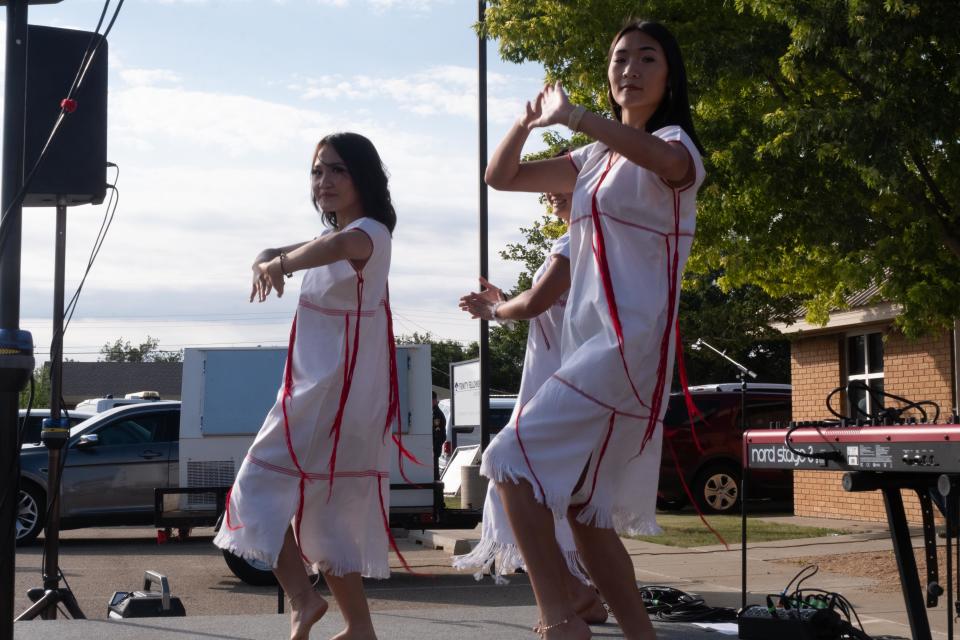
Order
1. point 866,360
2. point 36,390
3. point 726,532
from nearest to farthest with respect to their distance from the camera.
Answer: point 36,390 → point 726,532 → point 866,360

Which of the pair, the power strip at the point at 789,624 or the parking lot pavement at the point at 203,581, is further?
the parking lot pavement at the point at 203,581

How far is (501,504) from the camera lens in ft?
13.3

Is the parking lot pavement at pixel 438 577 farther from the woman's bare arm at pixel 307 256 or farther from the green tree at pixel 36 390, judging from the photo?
the woman's bare arm at pixel 307 256

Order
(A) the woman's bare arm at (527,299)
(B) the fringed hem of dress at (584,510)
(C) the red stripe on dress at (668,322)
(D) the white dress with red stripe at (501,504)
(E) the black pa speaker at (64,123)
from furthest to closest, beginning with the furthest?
(E) the black pa speaker at (64,123) < (D) the white dress with red stripe at (501,504) < (A) the woman's bare arm at (527,299) < (C) the red stripe on dress at (668,322) < (B) the fringed hem of dress at (584,510)

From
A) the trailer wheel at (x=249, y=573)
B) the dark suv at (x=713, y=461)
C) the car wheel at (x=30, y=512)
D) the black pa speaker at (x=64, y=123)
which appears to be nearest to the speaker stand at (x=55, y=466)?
the black pa speaker at (x=64, y=123)

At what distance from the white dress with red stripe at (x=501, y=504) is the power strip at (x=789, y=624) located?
71cm

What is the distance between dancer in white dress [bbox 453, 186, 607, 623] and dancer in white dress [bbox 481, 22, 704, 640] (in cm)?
39

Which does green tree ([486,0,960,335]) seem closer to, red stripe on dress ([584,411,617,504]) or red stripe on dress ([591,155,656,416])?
red stripe on dress ([591,155,656,416])

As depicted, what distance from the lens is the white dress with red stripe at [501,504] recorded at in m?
4.13

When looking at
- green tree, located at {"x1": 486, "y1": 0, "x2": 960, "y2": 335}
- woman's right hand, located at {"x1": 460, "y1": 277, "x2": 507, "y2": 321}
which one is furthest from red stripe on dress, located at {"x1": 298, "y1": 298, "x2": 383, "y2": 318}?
green tree, located at {"x1": 486, "y1": 0, "x2": 960, "y2": 335}

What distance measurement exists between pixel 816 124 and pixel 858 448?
607cm

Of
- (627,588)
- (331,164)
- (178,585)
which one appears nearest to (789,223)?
(178,585)

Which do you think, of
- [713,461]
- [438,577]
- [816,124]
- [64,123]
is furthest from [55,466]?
[713,461]

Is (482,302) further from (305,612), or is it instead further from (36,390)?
(36,390)
